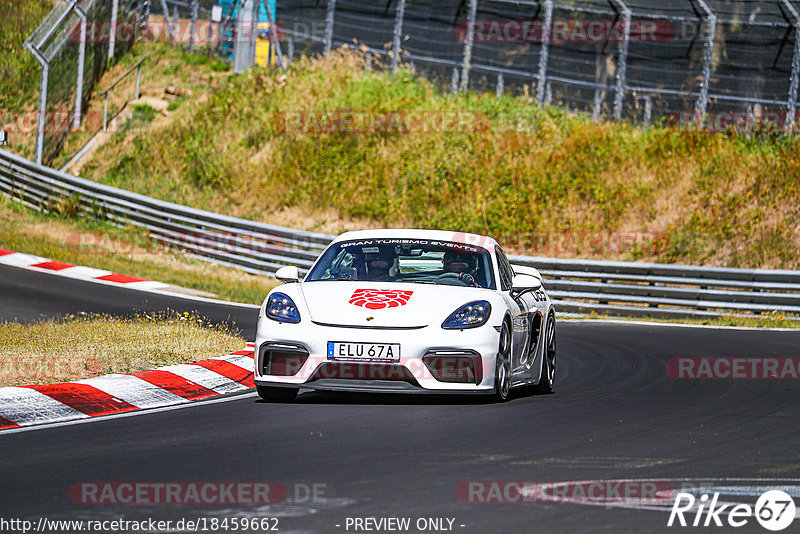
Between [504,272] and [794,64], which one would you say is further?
[794,64]

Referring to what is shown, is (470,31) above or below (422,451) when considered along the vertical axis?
above

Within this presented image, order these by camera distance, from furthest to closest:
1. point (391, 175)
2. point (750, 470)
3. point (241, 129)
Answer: point (241, 129)
point (391, 175)
point (750, 470)

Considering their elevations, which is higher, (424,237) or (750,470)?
(424,237)

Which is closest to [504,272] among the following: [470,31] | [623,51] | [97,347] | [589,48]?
[97,347]

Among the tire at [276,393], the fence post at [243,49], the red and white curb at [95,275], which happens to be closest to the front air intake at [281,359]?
the tire at [276,393]

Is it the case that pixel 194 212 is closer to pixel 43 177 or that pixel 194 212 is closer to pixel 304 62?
pixel 43 177

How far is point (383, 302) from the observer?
9.01 metres

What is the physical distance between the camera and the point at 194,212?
24.5 m

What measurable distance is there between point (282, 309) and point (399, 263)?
157 centimetres

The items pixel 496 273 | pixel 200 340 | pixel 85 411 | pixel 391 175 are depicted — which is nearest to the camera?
pixel 85 411

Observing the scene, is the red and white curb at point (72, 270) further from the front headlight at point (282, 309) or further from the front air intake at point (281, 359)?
the front air intake at point (281, 359)

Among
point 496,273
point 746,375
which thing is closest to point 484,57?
point 746,375

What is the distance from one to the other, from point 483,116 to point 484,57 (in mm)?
3340

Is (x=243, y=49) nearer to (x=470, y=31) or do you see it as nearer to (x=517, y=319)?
(x=470, y=31)
